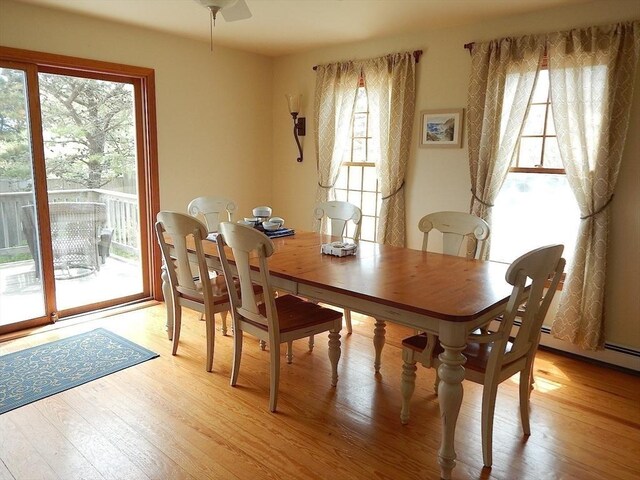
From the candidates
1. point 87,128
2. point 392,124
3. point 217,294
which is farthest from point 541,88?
point 87,128

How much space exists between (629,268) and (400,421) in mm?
1883

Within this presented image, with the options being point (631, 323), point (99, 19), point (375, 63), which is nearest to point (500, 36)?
point (375, 63)

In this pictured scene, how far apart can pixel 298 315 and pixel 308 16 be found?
2255mm

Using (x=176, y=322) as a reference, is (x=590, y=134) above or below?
above

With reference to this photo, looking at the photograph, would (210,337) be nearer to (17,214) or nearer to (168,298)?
(168,298)

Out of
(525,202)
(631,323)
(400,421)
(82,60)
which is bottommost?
(400,421)

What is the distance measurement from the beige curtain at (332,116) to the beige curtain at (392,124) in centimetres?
22

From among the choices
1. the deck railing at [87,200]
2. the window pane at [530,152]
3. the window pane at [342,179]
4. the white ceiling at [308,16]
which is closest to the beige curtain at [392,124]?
the white ceiling at [308,16]

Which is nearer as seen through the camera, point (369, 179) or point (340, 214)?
point (340, 214)

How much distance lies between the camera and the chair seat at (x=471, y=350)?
7.03ft

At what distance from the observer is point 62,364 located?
308 centimetres

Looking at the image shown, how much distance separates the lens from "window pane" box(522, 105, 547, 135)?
339 centimetres

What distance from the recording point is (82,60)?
3652 millimetres

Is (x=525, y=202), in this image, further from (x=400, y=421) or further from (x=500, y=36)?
(x=400, y=421)
